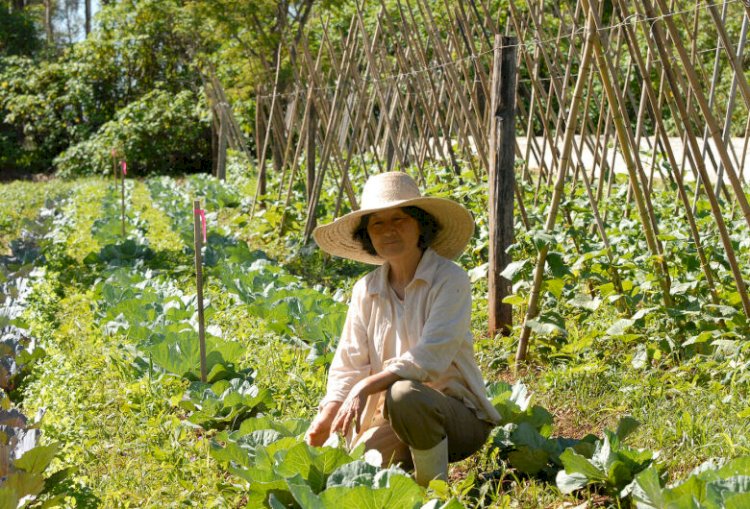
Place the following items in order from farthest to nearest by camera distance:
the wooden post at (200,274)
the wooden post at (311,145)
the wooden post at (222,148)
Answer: the wooden post at (222,148) → the wooden post at (311,145) → the wooden post at (200,274)

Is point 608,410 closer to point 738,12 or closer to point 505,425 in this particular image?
point 505,425

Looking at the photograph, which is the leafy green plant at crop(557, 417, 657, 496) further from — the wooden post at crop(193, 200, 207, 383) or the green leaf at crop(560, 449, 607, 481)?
the wooden post at crop(193, 200, 207, 383)

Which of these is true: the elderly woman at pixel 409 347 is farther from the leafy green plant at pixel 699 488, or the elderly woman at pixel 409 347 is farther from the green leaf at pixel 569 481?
the leafy green plant at pixel 699 488

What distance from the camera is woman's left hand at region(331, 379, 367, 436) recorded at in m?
2.77

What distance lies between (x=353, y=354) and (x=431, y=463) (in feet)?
1.51

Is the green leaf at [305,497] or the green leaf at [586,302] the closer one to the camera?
the green leaf at [305,497]

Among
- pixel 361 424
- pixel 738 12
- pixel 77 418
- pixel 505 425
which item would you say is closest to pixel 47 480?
pixel 361 424

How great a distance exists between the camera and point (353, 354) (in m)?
3.06

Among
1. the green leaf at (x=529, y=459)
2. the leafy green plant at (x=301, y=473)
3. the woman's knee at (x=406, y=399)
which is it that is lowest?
the green leaf at (x=529, y=459)

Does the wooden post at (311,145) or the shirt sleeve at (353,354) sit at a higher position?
the wooden post at (311,145)

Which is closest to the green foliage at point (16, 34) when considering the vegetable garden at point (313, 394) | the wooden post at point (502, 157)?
the vegetable garden at point (313, 394)

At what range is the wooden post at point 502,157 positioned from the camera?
14.9ft

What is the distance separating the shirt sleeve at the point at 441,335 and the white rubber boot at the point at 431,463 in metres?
0.20

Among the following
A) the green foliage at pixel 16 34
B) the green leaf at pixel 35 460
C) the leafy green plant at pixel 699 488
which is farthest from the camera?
the green foliage at pixel 16 34
